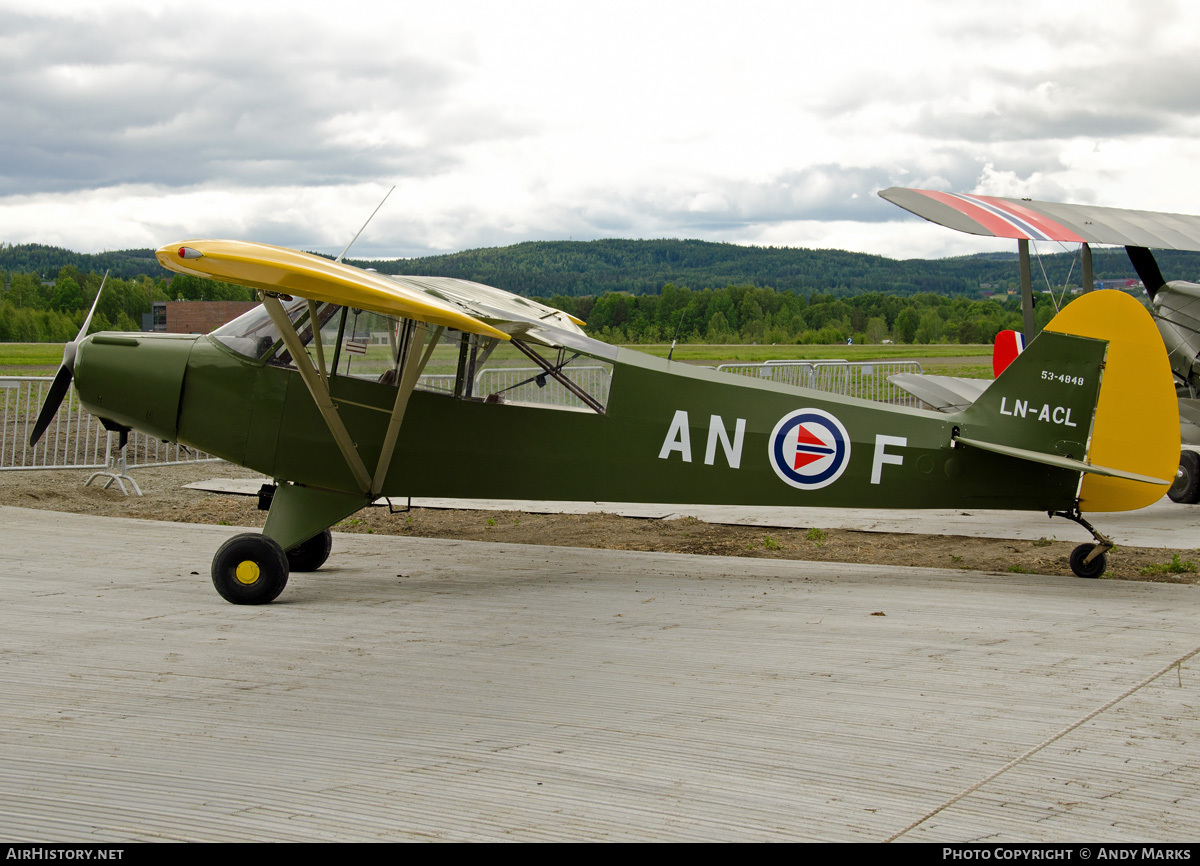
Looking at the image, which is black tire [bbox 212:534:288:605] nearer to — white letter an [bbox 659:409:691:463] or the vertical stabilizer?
white letter an [bbox 659:409:691:463]

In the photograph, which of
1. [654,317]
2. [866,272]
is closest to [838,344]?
[654,317]

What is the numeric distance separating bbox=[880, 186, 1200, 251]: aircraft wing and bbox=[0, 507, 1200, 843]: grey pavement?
12.7 feet

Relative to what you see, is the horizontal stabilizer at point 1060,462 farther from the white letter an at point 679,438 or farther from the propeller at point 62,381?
the propeller at point 62,381

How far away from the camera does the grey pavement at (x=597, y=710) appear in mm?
3000

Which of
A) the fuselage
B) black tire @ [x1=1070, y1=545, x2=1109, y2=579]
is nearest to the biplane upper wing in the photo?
the fuselage

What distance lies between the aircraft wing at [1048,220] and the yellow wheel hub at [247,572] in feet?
22.5

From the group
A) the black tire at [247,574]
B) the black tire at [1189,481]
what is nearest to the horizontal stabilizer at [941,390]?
the black tire at [1189,481]

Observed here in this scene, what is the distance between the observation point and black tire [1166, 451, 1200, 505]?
11.6 meters

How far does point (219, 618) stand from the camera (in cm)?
596

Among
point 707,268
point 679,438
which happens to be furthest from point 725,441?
point 707,268

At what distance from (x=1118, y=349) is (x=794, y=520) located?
429cm

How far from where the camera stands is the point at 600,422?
7.34 metres

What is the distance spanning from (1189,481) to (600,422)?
28.2ft

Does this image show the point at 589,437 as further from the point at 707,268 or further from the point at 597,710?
the point at 707,268
